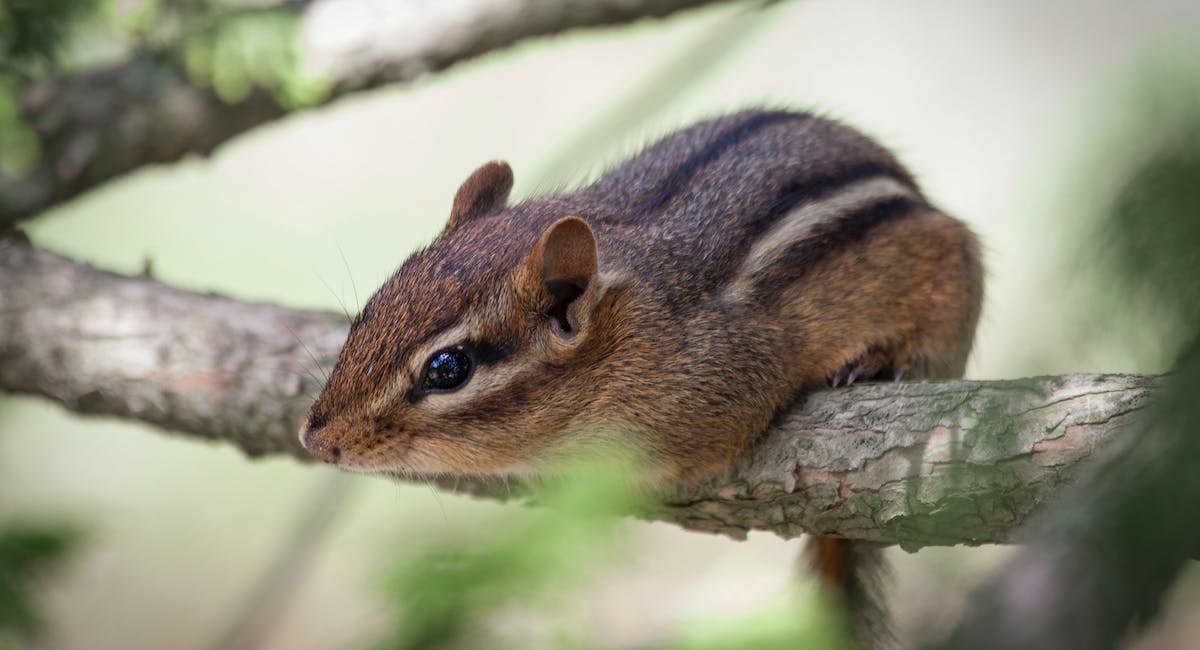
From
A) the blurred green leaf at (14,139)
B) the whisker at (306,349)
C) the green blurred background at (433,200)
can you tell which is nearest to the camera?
the whisker at (306,349)

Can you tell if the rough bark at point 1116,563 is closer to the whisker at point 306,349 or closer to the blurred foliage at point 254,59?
the whisker at point 306,349

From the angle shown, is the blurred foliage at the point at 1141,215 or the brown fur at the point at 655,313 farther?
the brown fur at the point at 655,313

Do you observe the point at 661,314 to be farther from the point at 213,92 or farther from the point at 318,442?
the point at 213,92

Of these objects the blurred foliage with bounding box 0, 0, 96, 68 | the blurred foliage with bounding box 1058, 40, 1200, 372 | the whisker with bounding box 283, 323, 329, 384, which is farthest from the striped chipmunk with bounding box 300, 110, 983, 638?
the blurred foliage with bounding box 1058, 40, 1200, 372

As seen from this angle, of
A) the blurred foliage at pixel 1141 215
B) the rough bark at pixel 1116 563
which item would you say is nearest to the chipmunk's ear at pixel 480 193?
the blurred foliage at pixel 1141 215

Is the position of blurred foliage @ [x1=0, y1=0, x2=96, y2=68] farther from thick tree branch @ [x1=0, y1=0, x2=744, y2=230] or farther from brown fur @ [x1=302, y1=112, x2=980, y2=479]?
brown fur @ [x1=302, y1=112, x2=980, y2=479]

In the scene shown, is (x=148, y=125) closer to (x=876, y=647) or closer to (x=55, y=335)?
(x=55, y=335)

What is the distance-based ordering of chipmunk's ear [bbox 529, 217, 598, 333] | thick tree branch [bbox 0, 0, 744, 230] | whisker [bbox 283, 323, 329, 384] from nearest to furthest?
1. chipmunk's ear [bbox 529, 217, 598, 333]
2. whisker [bbox 283, 323, 329, 384]
3. thick tree branch [bbox 0, 0, 744, 230]
